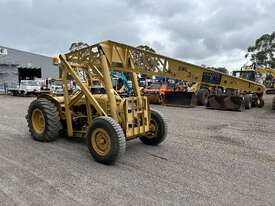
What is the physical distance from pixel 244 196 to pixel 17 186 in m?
3.41

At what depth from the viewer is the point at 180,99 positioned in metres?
16.6

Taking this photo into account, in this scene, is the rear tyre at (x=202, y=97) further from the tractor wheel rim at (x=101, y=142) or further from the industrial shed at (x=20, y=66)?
the industrial shed at (x=20, y=66)

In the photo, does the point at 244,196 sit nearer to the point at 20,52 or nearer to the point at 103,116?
the point at 103,116

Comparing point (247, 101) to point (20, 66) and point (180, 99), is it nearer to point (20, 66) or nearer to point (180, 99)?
point (180, 99)

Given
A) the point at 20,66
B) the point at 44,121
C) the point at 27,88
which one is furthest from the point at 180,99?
the point at 20,66

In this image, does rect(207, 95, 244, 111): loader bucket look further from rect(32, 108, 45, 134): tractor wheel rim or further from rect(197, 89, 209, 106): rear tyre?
rect(32, 108, 45, 134): tractor wheel rim

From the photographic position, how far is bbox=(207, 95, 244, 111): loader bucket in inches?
567

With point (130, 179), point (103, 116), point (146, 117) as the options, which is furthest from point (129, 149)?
point (130, 179)

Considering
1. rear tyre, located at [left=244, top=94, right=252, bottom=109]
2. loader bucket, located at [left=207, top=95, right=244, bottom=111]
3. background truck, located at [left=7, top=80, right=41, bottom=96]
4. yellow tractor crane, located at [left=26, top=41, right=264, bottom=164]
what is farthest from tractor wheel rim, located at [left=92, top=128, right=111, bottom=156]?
background truck, located at [left=7, top=80, right=41, bottom=96]

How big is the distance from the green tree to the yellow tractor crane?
5286cm

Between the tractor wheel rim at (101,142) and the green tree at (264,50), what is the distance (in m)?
55.0

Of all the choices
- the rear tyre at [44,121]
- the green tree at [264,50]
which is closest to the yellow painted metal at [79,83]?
the rear tyre at [44,121]

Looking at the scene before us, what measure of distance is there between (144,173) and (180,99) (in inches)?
477

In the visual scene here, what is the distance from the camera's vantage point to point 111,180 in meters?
4.46
